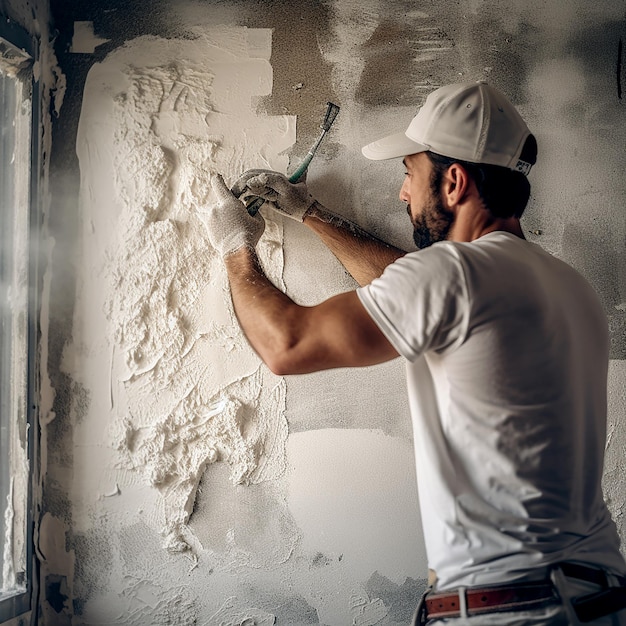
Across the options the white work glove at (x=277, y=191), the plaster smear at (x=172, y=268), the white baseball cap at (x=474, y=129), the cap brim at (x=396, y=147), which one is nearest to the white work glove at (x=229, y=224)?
the white work glove at (x=277, y=191)

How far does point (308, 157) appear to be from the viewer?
1718mm

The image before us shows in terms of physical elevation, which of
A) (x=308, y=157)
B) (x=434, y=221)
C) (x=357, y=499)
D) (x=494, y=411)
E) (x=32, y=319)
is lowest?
(x=357, y=499)

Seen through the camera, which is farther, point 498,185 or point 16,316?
point 16,316

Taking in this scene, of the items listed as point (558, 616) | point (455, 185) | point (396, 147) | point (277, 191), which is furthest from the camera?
point (277, 191)

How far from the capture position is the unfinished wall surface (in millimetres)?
1725

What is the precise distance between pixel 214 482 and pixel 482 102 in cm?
119

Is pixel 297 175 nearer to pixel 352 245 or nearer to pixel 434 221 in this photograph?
pixel 352 245

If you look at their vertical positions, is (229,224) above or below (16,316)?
above

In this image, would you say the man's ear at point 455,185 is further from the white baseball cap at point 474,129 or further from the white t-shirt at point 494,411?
the white t-shirt at point 494,411

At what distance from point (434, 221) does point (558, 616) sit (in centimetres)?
75

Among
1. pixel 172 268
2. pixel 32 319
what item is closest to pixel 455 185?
pixel 172 268

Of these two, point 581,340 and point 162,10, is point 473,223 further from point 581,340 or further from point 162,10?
point 162,10

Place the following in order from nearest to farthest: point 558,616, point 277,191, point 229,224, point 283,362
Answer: point 558,616 → point 283,362 → point 229,224 → point 277,191

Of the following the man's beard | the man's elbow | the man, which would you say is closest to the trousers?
the man
